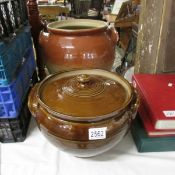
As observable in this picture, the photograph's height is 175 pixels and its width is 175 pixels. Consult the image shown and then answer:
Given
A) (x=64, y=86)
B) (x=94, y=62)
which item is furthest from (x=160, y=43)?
(x=64, y=86)

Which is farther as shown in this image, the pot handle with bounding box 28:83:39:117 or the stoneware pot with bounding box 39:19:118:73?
the stoneware pot with bounding box 39:19:118:73

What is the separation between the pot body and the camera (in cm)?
37

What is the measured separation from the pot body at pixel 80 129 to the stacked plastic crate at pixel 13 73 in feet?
0.24

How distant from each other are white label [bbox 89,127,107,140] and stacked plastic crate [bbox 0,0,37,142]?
194mm

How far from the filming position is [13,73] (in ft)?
1.57

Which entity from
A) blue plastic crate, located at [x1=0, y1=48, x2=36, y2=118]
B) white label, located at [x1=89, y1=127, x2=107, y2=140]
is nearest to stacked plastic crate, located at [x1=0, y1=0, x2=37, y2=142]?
blue plastic crate, located at [x1=0, y1=48, x2=36, y2=118]

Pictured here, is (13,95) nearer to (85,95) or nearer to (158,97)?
(85,95)

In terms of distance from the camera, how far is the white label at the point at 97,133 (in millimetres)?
364

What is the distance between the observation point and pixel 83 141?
14.8 inches

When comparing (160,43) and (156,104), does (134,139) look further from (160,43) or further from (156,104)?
(160,43)

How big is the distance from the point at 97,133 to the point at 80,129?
31 mm

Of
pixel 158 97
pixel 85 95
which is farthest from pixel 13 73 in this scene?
pixel 158 97

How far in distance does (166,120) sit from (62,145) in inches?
8.5

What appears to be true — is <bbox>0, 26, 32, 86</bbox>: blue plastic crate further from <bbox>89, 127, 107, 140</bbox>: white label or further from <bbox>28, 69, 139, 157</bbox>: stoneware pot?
<bbox>89, 127, 107, 140</bbox>: white label
